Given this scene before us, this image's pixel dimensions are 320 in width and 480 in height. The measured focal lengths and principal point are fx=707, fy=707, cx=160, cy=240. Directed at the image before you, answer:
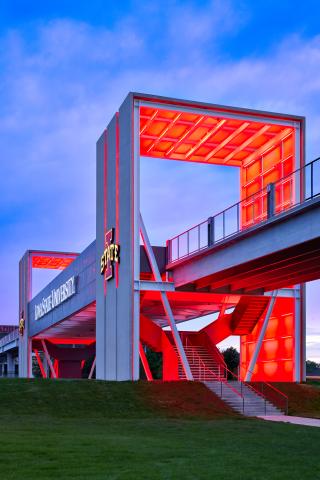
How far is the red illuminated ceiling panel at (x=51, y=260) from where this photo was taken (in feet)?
231

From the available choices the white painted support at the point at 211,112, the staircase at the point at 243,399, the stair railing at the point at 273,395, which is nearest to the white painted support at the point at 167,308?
the staircase at the point at 243,399

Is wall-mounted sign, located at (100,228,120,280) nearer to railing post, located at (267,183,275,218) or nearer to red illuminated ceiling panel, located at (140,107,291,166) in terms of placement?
red illuminated ceiling panel, located at (140,107,291,166)

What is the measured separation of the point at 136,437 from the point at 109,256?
21413mm

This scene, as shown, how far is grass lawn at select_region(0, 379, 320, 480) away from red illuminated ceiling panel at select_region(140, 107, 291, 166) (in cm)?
1361

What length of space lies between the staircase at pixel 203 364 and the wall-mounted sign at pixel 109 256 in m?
6.59

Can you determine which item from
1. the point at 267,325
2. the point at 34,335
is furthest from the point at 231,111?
the point at 34,335

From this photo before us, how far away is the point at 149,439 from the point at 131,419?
858 cm

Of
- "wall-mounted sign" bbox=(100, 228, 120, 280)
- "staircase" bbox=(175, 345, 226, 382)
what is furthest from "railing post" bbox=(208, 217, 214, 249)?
"staircase" bbox=(175, 345, 226, 382)

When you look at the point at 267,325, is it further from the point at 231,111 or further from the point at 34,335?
the point at 34,335

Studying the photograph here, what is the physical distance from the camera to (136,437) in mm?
18172

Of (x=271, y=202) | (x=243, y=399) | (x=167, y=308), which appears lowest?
(x=243, y=399)

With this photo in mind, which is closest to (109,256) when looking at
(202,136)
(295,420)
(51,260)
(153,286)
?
(153,286)

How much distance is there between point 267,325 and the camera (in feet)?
130

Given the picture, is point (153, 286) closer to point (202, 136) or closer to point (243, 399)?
point (243, 399)
